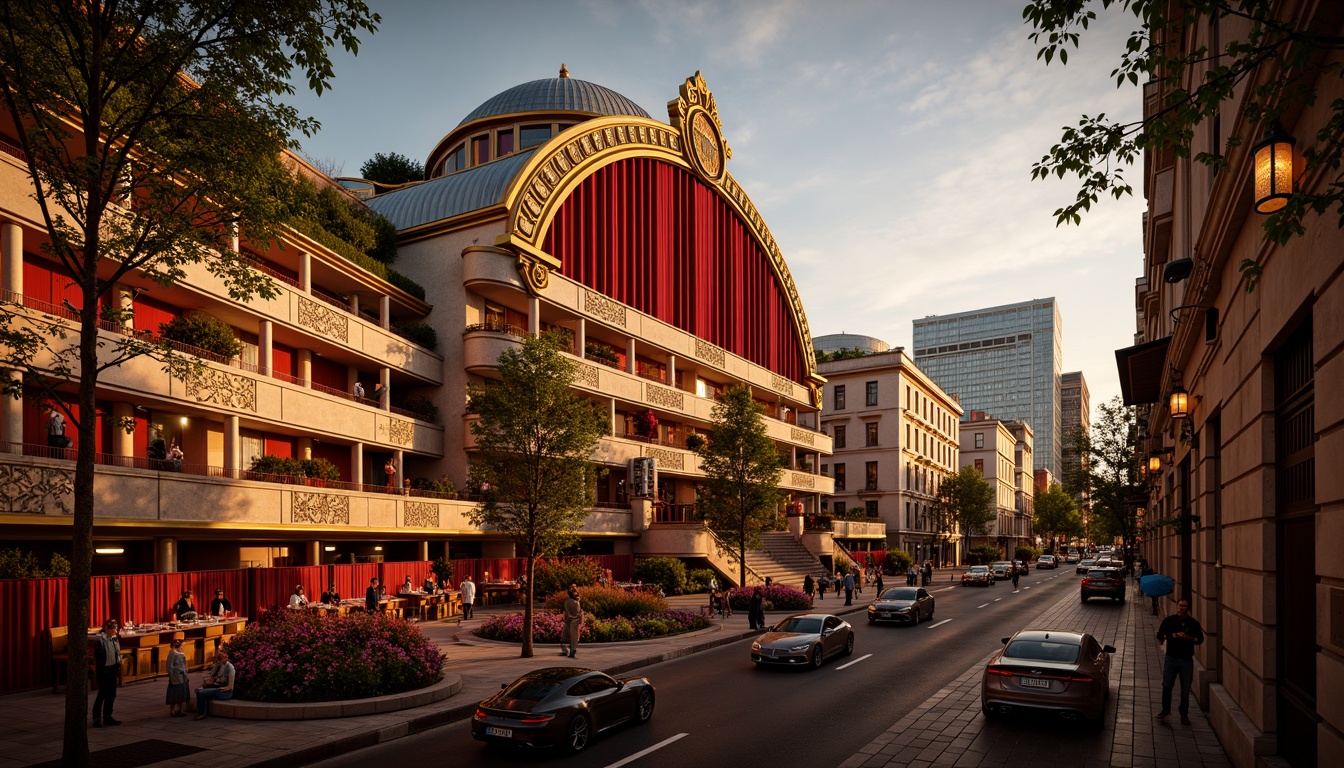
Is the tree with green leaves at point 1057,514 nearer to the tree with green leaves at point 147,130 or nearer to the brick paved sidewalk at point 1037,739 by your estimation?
the brick paved sidewalk at point 1037,739

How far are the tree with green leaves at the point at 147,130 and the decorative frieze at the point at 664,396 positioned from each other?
33.0 metres

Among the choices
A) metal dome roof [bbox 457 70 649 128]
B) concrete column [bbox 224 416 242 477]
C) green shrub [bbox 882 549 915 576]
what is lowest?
green shrub [bbox 882 549 915 576]

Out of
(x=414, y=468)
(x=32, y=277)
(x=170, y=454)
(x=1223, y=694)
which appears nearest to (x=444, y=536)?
(x=414, y=468)

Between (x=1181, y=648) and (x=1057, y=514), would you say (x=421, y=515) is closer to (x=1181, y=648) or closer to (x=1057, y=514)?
(x=1181, y=648)

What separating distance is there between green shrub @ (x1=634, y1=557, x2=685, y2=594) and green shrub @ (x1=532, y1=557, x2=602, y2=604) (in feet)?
25.0

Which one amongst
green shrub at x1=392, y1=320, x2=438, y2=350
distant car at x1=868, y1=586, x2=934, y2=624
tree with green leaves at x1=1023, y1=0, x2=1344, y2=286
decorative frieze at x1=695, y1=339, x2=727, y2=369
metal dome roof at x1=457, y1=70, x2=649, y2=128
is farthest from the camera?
metal dome roof at x1=457, y1=70, x2=649, y2=128

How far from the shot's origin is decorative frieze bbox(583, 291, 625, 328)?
143 feet

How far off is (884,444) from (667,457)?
36217 mm

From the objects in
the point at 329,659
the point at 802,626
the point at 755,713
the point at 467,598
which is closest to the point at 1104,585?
the point at 802,626

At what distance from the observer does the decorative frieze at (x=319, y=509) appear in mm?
27438

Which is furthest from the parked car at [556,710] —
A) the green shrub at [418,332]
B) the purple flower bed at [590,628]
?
the green shrub at [418,332]

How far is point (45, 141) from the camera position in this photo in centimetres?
1245

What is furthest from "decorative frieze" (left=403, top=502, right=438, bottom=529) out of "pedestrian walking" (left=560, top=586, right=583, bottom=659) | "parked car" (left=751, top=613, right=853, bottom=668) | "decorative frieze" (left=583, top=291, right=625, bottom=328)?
"parked car" (left=751, top=613, right=853, bottom=668)

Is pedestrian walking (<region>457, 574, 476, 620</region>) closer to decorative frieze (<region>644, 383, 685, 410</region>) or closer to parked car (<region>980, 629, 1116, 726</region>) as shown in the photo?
decorative frieze (<region>644, 383, 685, 410</region>)
